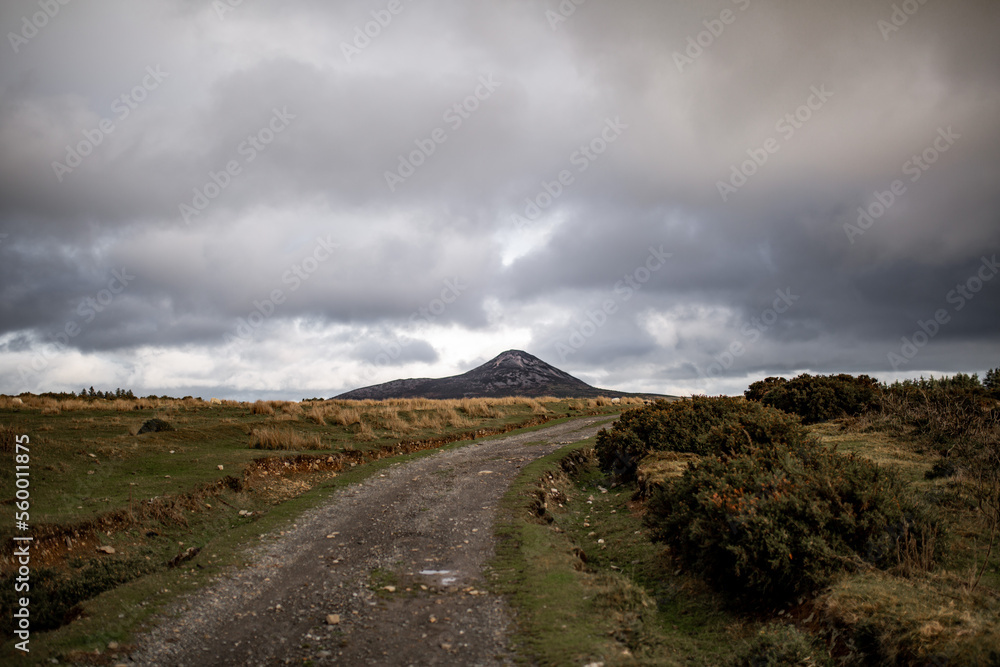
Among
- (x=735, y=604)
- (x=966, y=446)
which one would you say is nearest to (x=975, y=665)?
(x=735, y=604)

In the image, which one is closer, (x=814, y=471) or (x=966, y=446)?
(x=814, y=471)

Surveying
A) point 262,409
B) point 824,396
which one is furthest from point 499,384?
point 824,396

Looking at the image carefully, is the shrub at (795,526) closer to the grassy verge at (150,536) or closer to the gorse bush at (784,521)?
the gorse bush at (784,521)

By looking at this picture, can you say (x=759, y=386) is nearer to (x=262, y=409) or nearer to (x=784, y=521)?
(x=784, y=521)

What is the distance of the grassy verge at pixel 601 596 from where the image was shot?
241 inches

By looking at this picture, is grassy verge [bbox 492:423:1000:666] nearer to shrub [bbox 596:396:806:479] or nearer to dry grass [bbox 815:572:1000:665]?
dry grass [bbox 815:572:1000:665]

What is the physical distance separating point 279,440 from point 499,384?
120831mm

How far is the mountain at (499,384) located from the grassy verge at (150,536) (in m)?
105

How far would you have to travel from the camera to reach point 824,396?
70.5 feet

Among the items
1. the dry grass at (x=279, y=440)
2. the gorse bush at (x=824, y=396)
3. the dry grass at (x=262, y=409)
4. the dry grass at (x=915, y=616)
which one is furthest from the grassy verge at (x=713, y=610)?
the dry grass at (x=262, y=409)

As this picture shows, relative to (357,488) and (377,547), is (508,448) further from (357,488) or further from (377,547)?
(377,547)

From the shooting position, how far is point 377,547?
974 centimetres

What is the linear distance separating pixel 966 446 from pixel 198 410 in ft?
112

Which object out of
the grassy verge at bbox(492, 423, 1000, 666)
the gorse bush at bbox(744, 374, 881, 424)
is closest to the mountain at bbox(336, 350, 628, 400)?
the gorse bush at bbox(744, 374, 881, 424)
